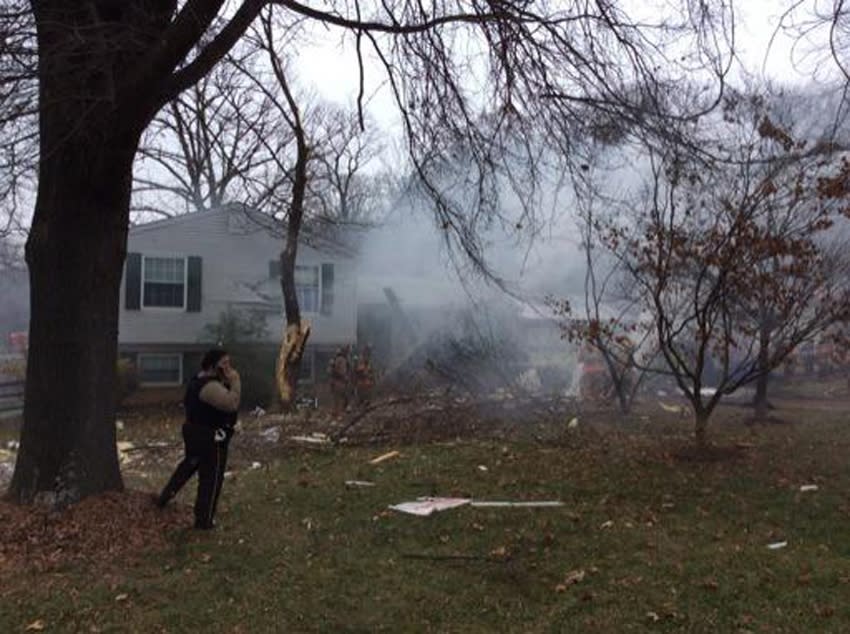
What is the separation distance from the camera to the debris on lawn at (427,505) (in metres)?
7.51

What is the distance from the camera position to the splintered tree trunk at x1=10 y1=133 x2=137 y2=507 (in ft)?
22.2

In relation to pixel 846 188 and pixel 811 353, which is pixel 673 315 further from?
pixel 811 353

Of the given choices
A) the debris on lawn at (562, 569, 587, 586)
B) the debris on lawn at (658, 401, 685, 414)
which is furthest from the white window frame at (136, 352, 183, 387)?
the debris on lawn at (562, 569, 587, 586)

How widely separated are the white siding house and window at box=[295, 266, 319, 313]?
26 mm

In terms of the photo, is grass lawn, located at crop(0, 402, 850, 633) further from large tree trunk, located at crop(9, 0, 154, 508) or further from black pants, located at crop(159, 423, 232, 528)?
large tree trunk, located at crop(9, 0, 154, 508)

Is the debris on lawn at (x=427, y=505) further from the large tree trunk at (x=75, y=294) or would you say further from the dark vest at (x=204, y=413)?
the large tree trunk at (x=75, y=294)

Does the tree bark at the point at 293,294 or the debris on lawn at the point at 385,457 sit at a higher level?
the tree bark at the point at 293,294

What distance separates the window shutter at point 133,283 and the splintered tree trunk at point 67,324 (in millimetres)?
14422

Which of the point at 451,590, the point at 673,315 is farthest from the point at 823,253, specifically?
the point at 451,590

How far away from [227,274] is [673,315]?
43.9ft

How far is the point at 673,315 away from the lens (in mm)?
11562

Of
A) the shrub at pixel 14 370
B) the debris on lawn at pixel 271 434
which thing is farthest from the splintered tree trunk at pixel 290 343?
the shrub at pixel 14 370

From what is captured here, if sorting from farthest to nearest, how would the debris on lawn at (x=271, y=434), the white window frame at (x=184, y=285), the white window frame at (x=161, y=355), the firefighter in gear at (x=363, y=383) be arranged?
the white window frame at (x=161, y=355) → the white window frame at (x=184, y=285) → the firefighter in gear at (x=363, y=383) → the debris on lawn at (x=271, y=434)

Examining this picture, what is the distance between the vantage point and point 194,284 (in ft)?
70.9
